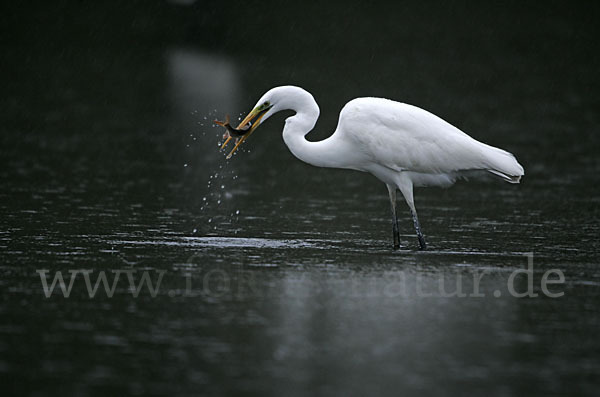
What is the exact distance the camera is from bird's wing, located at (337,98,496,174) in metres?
10.1

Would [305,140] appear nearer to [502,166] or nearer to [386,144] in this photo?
[386,144]

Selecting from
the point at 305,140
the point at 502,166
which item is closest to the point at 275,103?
the point at 305,140

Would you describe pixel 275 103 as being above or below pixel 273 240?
above

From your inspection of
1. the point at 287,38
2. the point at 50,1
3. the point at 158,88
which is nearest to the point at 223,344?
the point at 158,88

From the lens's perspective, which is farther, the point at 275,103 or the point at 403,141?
the point at 403,141

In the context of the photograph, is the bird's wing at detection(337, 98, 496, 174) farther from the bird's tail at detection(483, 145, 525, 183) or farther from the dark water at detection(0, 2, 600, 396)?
the dark water at detection(0, 2, 600, 396)

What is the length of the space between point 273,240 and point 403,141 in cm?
143

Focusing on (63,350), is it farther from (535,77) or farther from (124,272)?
(535,77)

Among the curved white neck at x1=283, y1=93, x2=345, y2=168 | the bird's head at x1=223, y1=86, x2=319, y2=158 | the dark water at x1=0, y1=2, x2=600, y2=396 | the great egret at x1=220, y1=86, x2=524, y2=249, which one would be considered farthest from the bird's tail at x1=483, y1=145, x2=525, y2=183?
the bird's head at x1=223, y1=86, x2=319, y2=158

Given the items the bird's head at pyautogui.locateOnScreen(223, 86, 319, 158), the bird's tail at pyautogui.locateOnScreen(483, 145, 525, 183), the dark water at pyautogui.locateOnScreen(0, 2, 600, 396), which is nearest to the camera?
the dark water at pyautogui.locateOnScreen(0, 2, 600, 396)

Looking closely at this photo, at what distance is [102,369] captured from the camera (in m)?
5.96

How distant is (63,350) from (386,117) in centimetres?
471

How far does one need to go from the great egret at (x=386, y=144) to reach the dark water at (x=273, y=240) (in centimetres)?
65

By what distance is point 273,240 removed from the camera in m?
10.1
